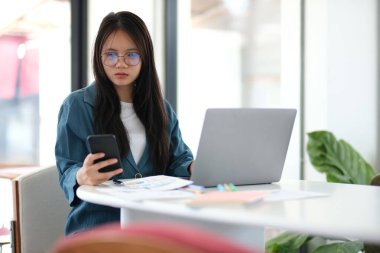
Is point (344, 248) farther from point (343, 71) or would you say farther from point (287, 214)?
point (287, 214)

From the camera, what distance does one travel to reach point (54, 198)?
235cm

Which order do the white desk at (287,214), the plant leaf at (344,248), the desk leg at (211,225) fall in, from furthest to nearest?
the plant leaf at (344,248), the desk leg at (211,225), the white desk at (287,214)

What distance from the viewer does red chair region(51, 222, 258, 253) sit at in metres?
0.68

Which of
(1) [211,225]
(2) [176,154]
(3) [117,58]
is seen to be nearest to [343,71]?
(2) [176,154]

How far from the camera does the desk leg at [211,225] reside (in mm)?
1560

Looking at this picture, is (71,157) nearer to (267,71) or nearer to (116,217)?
(116,217)

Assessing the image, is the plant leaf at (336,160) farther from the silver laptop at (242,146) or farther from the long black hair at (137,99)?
the silver laptop at (242,146)

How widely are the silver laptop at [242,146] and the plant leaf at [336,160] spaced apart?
4.47 ft

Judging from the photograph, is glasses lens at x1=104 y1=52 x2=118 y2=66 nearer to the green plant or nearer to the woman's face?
the woman's face

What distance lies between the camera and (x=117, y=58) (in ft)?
6.65

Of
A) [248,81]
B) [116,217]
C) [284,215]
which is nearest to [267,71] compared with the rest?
[248,81]

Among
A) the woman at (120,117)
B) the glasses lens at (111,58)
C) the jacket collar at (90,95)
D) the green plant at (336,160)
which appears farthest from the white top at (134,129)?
the green plant at (336,160)

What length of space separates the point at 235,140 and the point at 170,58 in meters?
2.63

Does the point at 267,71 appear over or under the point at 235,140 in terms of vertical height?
over
